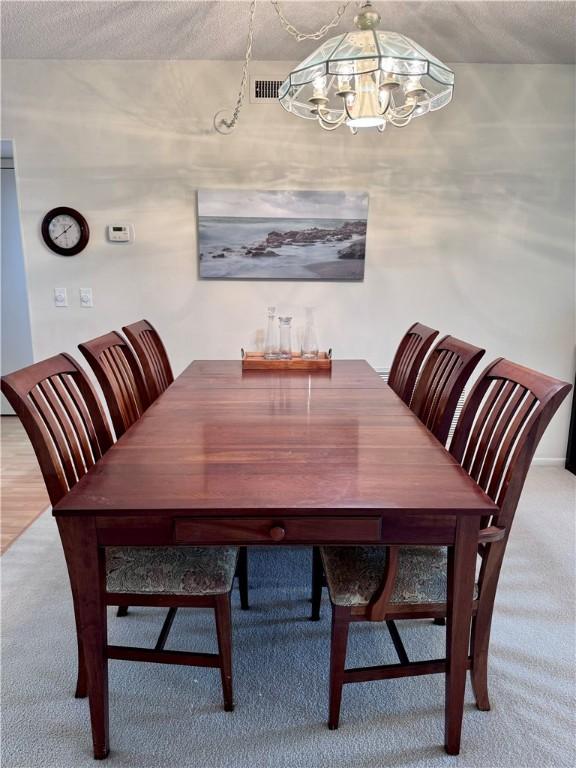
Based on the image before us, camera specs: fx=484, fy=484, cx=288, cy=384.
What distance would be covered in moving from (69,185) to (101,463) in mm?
2522

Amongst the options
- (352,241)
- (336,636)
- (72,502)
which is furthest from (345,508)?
(352,241)

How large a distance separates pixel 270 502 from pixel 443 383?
3.48ft

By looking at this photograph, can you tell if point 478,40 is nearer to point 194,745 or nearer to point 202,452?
point 202,452

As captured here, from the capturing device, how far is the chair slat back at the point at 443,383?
5.72ft

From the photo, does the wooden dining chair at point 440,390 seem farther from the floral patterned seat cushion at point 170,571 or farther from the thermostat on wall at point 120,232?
the thermostat on wall at point 120,232

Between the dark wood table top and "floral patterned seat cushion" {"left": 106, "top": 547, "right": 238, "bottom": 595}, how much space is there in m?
0.31

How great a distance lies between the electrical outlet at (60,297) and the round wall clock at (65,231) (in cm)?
24

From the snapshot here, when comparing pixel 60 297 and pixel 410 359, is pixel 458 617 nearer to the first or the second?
pixel 410 359

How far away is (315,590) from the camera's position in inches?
70.0

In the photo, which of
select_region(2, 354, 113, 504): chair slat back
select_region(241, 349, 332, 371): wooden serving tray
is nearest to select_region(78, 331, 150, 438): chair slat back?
select_region(2, 354, 113, 504): chair slat back

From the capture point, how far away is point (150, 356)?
2.48 m

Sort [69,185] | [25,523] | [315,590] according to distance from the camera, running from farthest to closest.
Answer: [69,185] → [25,523] → [315,590]

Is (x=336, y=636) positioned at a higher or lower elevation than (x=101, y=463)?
lower

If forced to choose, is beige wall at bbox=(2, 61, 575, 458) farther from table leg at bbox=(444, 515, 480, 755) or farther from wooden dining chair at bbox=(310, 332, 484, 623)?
table leg at bbox=(444, 515, 480, 755)
